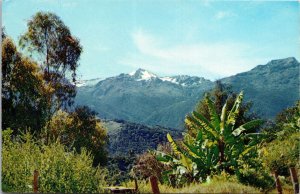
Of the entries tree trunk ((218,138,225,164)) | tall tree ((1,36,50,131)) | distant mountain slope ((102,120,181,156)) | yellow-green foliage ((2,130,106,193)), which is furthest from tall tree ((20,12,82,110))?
distant mountain slope ((102,120,181,156))

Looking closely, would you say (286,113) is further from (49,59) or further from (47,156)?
(47,156)

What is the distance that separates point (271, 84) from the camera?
568 ft

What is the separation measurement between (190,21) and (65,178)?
6.00 m

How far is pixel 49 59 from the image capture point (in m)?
16.8

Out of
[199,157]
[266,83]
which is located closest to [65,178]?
[199,157]

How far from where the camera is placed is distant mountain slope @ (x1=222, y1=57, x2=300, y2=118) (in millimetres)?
149625

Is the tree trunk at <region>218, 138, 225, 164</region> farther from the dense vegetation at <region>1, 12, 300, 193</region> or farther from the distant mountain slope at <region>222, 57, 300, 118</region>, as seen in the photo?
the distant mountain slope at <region>222, 57, 300, 118</region>

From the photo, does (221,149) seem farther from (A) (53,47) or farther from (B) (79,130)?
(A) (53,47)

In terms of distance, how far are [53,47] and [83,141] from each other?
10.8ft

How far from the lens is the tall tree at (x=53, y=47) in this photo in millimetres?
16766

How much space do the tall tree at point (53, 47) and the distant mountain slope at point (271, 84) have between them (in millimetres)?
126921

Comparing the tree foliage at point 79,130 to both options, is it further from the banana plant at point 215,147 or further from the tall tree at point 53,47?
the banana plant at point 215,147

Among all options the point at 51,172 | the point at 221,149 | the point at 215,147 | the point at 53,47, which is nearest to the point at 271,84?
the point at 53,47

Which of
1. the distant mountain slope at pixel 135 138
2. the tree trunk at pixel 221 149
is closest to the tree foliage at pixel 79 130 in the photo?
the tree trunk at pixel 221 149
